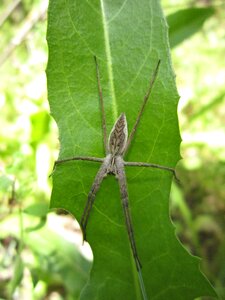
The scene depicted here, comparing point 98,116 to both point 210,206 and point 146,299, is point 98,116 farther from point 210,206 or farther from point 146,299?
point 210,206

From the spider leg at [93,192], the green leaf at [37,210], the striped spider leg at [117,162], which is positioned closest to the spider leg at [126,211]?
the striped spider leg at [117,162]

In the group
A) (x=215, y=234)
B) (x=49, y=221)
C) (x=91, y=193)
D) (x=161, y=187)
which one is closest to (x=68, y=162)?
(x=91, y=193)

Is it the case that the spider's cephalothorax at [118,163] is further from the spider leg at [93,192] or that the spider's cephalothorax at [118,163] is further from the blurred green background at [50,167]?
the blurred green background at [50,167]

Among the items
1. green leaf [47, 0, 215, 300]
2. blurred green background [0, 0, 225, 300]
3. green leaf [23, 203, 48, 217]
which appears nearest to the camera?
green leaf [47, 0, 215, 300]

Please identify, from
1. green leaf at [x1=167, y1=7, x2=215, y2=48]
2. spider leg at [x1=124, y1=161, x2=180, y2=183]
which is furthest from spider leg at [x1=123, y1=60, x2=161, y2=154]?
green leaf at [x1=167, y1=7, x2=215, y2=48]

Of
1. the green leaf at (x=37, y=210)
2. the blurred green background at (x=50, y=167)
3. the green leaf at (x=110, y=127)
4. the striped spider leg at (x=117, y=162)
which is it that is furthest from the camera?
the blurred green background at (x=50, y=167)

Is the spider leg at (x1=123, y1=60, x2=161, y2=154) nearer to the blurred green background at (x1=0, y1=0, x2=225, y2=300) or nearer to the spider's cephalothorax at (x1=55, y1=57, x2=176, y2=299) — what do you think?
the spider's cephalothorax at (x1=55, y1=57, x2=176, y2=299)

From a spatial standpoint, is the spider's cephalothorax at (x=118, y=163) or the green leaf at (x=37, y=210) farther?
the green leaf at (x=37, y=210)

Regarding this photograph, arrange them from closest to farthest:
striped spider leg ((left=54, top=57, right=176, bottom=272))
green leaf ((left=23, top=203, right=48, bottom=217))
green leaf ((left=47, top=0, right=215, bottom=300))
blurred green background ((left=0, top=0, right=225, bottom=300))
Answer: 1. green leaf ((left=47, top=0, right=215, bottom=300))
2. striped spider leg ((left=54, top=57, right=176, bottom=272))
3. green leaf ((left=23, top=203, right=48, bottom=217))
4. blurred green background ((left=0, top=0, right=225, bottom=300))
